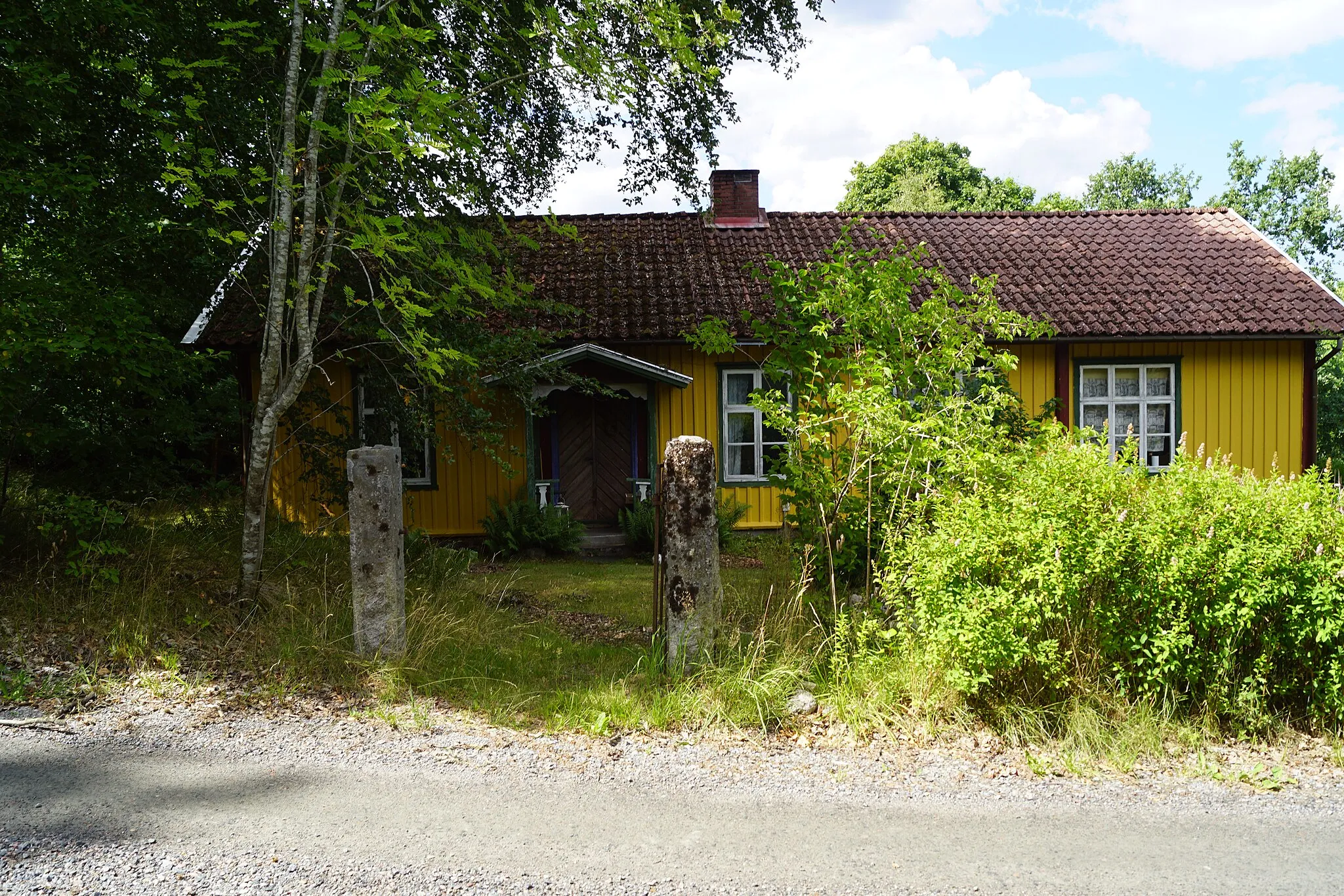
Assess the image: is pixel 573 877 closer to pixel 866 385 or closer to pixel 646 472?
pixel 866 385

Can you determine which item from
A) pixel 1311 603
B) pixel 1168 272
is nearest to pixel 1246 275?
pixel 1168 272

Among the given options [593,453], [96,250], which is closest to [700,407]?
[593,453]

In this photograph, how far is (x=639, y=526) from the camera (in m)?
11.2

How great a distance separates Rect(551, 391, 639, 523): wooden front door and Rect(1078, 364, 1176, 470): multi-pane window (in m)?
6.82

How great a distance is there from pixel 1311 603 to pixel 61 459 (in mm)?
9541

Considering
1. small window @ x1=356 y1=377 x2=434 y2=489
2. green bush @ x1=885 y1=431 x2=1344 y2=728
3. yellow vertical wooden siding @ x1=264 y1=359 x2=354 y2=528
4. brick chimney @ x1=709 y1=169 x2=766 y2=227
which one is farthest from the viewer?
brick chimney @ x1=709 y1=169 x2=766 y2=227

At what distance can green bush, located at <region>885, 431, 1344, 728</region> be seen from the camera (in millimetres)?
4324

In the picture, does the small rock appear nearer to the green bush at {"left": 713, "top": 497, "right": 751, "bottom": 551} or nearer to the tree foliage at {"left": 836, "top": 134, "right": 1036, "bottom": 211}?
the green bush at {"left": 713, "top": 497, "right": 751, "bottom": 551}

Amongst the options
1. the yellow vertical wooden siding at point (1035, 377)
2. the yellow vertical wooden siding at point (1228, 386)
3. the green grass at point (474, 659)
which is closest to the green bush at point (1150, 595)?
the green grass at point (474, 659)

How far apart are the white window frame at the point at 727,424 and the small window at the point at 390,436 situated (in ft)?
13.4

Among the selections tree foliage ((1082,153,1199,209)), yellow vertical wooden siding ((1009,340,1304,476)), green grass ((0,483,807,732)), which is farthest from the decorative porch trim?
tree foliage ((1082,153,1199,209))

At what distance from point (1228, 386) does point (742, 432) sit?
724 cm

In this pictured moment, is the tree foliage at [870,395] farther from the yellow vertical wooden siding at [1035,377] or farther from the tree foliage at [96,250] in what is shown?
the yellow vertical wooden siding at [1035,377]

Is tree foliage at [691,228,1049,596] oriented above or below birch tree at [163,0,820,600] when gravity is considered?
below
